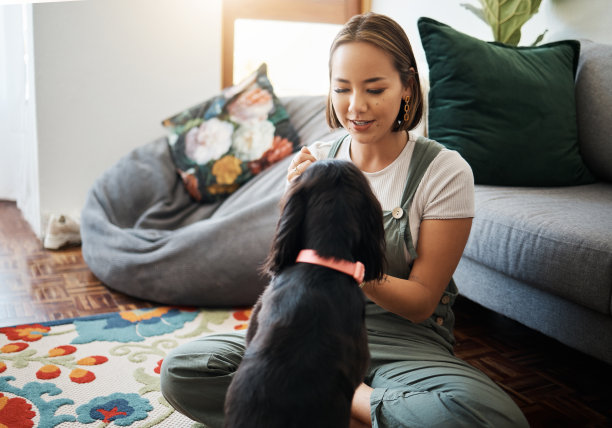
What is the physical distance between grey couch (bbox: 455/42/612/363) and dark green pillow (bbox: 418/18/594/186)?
83 millimetres

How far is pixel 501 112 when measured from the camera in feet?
7.01

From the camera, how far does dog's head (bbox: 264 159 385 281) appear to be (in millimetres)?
958

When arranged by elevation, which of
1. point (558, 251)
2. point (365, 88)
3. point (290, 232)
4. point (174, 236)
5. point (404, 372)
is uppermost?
point (365, 88)

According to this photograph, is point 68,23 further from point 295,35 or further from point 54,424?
point 54,424

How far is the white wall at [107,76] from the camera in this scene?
125 inches

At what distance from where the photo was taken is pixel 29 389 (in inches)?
66.4

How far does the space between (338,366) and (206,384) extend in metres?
0.53

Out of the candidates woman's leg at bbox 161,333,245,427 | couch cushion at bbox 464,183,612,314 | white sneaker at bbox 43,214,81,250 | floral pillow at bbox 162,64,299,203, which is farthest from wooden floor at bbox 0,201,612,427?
woman's leg at bbox 161,333,245,427

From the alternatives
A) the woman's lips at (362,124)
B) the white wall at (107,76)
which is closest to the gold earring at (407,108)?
the woman's lips at (362,124)

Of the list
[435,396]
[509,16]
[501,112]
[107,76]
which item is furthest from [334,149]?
[107,76]

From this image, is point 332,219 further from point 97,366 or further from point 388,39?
point 97,366

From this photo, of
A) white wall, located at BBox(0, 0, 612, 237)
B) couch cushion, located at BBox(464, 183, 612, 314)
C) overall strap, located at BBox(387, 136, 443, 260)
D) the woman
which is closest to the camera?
the woman

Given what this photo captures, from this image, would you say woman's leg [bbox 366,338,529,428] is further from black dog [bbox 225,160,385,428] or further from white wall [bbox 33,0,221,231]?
white wall [bbox 33,0,221,231]

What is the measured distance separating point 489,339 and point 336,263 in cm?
152
